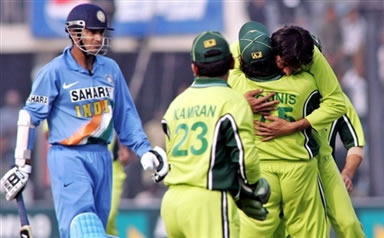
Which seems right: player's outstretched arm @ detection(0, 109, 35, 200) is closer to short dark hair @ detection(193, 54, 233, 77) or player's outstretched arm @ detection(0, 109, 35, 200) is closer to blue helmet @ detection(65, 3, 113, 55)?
blue helmet @ detection(65, 3, 113, 55)

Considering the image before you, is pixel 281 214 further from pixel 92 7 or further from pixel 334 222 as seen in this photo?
pixel 92 7

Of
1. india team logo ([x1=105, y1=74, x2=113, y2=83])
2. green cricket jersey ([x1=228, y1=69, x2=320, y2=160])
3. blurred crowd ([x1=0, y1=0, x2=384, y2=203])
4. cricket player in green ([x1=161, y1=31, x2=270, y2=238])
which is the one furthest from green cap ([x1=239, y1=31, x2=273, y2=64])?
blurred crowd ([x1=0, y1=0, x2=384, y2=203])

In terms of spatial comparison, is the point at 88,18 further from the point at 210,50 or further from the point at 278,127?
the point at 210,50

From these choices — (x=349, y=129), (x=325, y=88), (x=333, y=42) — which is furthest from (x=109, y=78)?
(x=333, y=42)

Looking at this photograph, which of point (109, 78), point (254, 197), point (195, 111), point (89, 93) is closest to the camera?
point (195, 111)

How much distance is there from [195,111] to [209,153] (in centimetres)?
28

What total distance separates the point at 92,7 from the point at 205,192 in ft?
A: 7.86

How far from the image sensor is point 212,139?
8.01 m

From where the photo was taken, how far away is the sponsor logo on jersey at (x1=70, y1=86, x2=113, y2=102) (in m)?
9.71

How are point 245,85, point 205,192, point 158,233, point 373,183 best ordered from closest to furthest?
point 205,192 → point 245,85 → point 158,233 → point 373,183

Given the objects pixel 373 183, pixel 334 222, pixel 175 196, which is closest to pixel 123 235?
pixel 373 183

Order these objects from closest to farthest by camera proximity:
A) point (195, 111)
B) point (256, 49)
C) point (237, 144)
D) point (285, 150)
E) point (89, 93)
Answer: point (237, 144) < point (195, 111) < point (256, 49) < point (285, 150) < point (89, 93)

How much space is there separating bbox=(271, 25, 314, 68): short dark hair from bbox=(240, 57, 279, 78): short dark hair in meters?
0.10

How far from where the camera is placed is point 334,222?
32.6 feet
